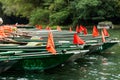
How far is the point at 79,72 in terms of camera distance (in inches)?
742

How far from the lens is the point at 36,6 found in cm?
6241

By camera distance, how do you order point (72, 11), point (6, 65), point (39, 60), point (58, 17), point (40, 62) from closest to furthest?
point (6, 65) < point (39, 60) < point (40, 62) < point (58, 17) < point (72, 11)

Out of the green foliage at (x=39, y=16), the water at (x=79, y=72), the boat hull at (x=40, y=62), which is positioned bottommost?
the green foliage at (x=39, y=16)

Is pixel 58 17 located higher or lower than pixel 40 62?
lower

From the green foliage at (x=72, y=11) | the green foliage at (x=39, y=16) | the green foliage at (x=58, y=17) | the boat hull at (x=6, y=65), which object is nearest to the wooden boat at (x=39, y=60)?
the boat hull at (x=6, y=65)

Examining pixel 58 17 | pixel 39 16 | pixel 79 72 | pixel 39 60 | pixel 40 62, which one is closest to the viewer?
pixel 39 60

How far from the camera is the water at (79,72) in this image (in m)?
17.5

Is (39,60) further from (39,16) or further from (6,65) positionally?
(39,16)

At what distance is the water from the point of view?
17.5m

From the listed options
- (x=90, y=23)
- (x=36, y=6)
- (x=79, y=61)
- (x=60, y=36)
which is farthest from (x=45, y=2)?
(x=79, y=61)

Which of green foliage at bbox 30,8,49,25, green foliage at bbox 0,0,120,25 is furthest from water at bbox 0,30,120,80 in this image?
green foliage at bbox 30,8,49,25

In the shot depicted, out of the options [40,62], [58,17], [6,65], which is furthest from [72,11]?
[6,65]

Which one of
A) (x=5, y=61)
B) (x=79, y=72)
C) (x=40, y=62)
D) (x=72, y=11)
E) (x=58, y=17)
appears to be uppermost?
(x=5, y=61)

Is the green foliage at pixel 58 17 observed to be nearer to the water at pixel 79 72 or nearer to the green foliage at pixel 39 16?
the green foliage at pixel 39 16
